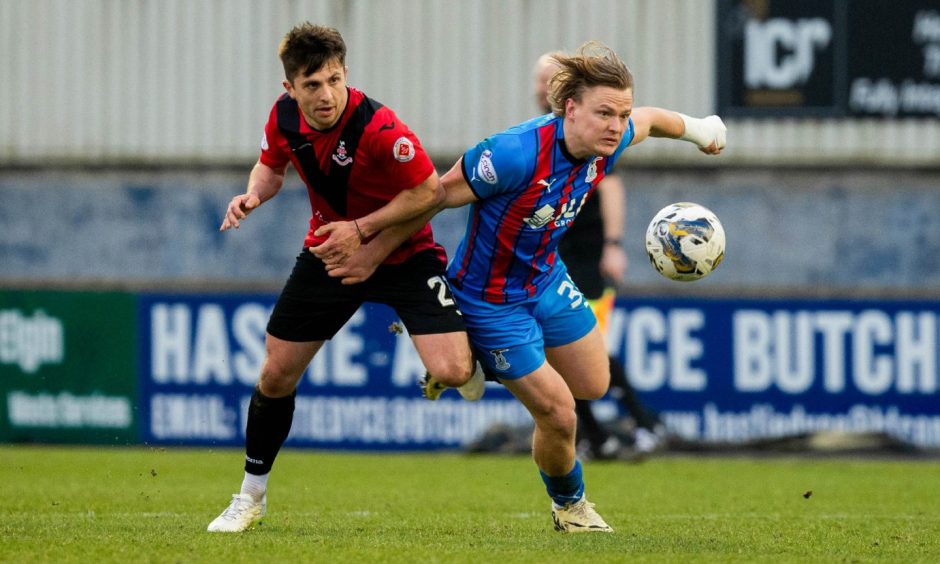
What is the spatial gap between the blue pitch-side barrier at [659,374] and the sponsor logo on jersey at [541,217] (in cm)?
586

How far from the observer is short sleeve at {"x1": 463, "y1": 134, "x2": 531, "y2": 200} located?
602 cm

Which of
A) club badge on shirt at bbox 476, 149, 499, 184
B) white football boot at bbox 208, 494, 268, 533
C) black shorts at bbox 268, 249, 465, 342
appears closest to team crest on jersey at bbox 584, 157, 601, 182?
club badge on shirt at bbox 476, 149, 499, 184

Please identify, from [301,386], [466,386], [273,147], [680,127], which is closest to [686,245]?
[680,127]

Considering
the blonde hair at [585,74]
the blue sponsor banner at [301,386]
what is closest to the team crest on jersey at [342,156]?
the blonde hair at [585,74]

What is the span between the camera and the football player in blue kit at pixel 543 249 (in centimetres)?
606

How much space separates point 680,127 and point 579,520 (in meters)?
1.82

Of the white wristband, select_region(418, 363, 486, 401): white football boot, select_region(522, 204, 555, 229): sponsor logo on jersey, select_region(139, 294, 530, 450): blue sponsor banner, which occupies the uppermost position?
the white wristband

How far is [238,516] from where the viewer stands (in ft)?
20.6

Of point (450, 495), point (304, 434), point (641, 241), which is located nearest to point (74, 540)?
point (450, 495)

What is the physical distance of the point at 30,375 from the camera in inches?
502

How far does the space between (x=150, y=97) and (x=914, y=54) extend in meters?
8.61

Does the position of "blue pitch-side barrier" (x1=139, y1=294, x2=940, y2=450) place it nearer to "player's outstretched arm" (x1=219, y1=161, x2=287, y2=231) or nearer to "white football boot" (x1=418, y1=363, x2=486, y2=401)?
"white football boot" (x1=418, y1=363, x2=486, y2=401)

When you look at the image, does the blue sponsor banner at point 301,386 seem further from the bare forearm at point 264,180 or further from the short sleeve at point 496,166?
the short sleeve at point 496,166

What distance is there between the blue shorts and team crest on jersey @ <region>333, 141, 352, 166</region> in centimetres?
80
